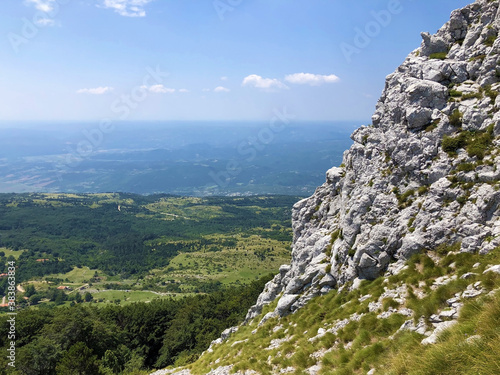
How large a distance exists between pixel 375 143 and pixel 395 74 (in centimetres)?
860

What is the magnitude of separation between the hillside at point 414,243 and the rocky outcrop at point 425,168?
0.09m

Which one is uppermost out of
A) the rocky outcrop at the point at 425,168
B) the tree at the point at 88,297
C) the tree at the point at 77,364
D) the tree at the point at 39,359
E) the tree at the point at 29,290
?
the rocky outcrop at the point at 425,168

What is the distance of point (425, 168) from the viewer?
878 inches

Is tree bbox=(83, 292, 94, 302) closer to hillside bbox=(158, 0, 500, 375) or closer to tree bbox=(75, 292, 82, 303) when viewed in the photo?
tree bbox=(75, 292, 82, 303)

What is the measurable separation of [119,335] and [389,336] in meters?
72.1

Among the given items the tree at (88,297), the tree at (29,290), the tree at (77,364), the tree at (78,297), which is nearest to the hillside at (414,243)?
the tree at (77,364)

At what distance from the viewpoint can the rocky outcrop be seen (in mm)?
18234

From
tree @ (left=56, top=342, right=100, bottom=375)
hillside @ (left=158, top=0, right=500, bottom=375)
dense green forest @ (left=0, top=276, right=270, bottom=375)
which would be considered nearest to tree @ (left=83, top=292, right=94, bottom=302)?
dense green forest @ (left=0, top=276, right=270, bottom=375)

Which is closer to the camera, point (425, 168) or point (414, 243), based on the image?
point (414, 243)

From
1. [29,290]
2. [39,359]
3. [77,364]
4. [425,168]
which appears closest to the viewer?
[425,168]

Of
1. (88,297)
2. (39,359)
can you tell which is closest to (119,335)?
(39,359)

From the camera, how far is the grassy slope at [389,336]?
8.08 metres

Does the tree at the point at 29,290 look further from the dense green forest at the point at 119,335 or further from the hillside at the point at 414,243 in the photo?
the hillside at the point at 414,243

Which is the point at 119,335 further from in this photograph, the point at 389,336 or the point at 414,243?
the point at 414,243
